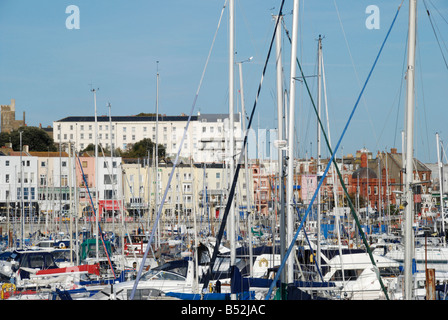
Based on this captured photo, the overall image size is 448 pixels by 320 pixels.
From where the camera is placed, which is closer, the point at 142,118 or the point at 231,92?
the point at 231,92

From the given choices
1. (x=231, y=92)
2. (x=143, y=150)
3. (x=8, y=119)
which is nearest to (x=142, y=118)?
(x=143, y=150)

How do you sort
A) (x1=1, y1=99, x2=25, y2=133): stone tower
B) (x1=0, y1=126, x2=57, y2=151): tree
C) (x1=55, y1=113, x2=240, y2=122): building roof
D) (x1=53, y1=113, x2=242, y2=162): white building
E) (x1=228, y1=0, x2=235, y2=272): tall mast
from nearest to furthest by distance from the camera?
(x1=228, y1=0, x2=235, y2=272): tall mast < (x1=0, y1=126, x2=57, y2=151): tree < (x1=53, y1=113, x2=242, y2=162): white building < (x1=55, y1=113, x2=240, y2=122): building roof < (x1=1, y1=99, x2=25, y2=133): stone tower

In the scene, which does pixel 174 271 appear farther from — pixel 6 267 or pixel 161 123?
pixel 161 123

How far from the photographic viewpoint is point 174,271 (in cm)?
1658

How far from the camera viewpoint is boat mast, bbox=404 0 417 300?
34.1ft

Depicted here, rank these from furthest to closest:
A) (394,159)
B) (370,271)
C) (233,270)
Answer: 1. (394,159)
2. (370,271)
3. (233,270)

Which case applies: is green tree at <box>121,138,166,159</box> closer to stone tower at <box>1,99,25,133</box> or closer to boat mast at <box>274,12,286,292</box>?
stone tower at <box>1,99,25,133</box>

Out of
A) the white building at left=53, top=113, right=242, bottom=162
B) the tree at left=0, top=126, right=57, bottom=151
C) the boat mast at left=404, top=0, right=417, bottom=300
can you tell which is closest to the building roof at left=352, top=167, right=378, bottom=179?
the white building at left=53, top=113, right=242, bottom=162

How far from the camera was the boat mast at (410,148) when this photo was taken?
1038 centimetres

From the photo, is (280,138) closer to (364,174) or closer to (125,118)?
(364,174)

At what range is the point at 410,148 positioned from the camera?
10703mm

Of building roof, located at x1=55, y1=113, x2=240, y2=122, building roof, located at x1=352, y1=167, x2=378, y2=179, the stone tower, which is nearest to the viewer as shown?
building roof, located at x1=352, y1=167, x2=378, y2=179
